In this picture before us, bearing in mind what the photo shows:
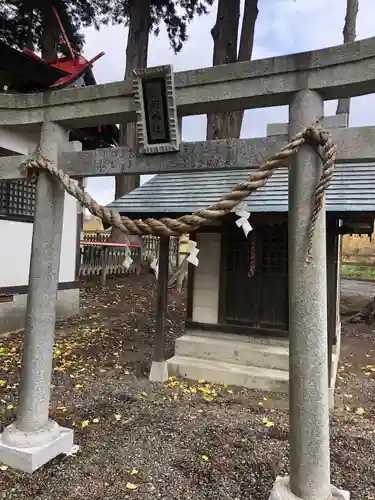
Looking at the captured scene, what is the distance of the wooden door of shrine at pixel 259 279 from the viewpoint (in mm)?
6406

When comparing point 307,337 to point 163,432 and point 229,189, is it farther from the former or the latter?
point 229,189

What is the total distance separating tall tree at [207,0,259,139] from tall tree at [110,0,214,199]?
3061 mm

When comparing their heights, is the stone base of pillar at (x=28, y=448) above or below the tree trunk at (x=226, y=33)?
below

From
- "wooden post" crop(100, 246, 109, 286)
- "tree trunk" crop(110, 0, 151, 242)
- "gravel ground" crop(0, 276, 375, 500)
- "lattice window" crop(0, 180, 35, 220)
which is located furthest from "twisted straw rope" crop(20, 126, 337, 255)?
"tree trunk" crop(110, 0, 151, 242)

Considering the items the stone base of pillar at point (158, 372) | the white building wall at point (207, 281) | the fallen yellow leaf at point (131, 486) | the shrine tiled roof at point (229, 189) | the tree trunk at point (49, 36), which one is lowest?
the fallen yellow leaf at point (131, 486)

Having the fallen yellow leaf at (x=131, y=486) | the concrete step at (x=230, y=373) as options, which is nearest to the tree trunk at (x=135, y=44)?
the concrete step at (x=230, y=373)

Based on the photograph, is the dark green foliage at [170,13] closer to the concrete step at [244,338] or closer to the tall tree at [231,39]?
the tall tree at [231,39]

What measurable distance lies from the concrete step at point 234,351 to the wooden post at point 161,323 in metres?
0.54

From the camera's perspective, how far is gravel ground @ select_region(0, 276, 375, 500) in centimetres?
331

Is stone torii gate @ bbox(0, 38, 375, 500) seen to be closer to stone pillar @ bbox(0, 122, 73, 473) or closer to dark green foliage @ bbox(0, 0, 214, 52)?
A: stone pillar @ bbox(0, 122, 73, 473)

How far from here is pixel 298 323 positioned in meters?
2.78

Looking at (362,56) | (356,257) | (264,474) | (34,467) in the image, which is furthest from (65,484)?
(356,257)

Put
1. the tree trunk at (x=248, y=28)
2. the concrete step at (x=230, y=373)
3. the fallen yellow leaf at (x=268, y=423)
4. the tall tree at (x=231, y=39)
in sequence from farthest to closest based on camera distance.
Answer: the tree trunk at (x=248, y=28)
the tall tree at (x=231, y=39)
the concrete step at (x=230, y=373)
the fallen yellow leaf at (x=268, y=423)

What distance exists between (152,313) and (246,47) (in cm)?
1129
